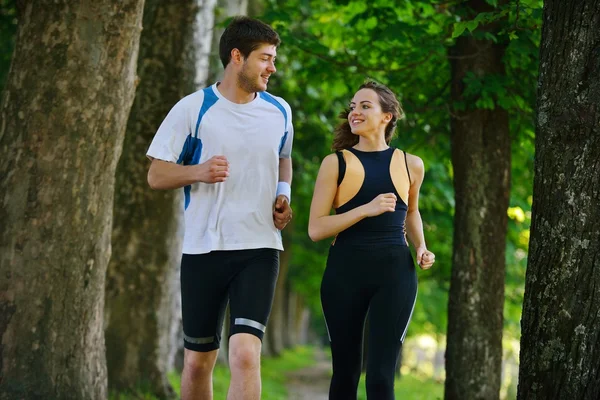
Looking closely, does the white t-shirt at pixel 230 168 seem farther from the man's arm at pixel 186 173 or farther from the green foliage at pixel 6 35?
the green foliage at pixel 6 35

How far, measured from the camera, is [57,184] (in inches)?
257

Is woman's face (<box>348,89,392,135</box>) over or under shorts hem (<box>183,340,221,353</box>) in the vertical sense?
over

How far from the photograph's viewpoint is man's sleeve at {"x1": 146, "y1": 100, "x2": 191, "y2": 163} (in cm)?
564

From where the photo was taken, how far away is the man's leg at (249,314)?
17.6 feet

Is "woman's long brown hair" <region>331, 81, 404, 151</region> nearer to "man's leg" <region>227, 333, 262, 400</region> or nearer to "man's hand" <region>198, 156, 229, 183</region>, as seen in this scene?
"man's hand" <region>198, 156, 229, 183</region>

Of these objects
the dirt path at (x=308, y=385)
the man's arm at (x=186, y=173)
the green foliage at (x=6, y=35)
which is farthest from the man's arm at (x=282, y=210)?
the dirt path at (x=308, y=385)

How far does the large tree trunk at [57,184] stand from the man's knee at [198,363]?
46.0 inches

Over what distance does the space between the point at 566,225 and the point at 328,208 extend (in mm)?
1351

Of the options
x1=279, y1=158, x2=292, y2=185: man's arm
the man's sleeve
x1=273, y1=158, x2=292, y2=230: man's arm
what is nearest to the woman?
x1=273, y1=158, x2=292, y2=230: man's arm

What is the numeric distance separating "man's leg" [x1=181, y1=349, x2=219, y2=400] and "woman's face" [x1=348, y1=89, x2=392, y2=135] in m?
1.61

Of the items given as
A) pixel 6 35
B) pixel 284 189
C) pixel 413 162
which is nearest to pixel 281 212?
pixel 284 189

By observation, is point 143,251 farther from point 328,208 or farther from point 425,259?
point 425,259

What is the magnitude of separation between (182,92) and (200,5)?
1.05 m

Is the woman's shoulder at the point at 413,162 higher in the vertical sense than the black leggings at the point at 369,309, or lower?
higher
